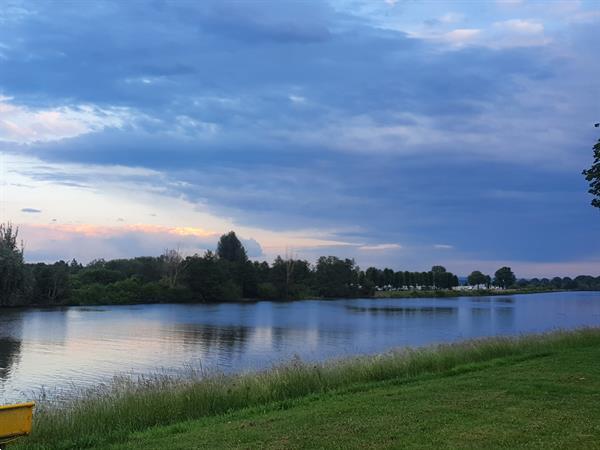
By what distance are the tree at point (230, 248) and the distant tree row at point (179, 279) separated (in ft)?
0.75

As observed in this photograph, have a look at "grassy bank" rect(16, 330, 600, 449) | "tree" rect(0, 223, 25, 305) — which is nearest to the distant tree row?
"tree" rect(0, 223, 25, 305)

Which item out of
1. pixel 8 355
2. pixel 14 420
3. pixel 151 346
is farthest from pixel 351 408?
pixel 151 346

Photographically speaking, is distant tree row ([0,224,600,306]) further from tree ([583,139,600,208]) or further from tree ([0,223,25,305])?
tree ([583,139,600,208])

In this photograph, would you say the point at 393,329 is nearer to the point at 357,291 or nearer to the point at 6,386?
the point at 6,386

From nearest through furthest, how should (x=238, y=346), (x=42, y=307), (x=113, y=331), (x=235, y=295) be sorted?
(x=238, y=346)
(x=113, y=331)
(x=42, y=307)
(x=235, y=295)

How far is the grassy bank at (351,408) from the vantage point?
26.5 ft

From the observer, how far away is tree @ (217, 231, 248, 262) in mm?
134000

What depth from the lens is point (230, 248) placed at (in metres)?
135

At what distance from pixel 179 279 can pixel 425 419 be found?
104 m

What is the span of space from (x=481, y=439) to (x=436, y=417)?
58.3 inches

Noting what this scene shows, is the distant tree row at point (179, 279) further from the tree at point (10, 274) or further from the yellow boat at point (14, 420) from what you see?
the yellow boat at point (14, 420)

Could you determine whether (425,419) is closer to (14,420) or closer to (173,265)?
(14,420)

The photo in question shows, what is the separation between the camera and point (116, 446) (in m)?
8.42

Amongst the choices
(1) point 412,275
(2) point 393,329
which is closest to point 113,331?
(2) point 393,329
